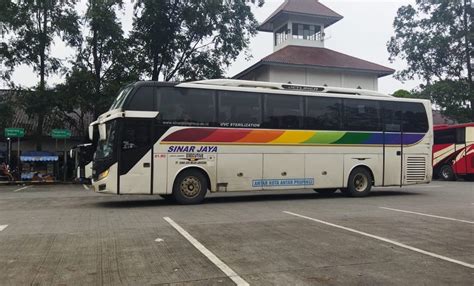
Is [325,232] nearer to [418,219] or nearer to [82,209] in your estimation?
[418,219]

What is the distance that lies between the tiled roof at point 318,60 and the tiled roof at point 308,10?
9.23 feet

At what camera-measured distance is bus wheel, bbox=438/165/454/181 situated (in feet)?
89.8

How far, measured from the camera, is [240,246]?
23.7ft

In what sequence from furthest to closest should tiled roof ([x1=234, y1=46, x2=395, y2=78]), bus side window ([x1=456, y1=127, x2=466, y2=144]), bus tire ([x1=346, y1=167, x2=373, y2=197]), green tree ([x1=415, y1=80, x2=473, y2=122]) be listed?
1. tiled roof ([x1=234, y1=46, x2=395, y2=78])
2. green tree ([x1=415, y1=80, x2=473, y2=122])
3. bus side window ([x1=456, y1=127, x2=466, y2=144])
4. bus tire ([x1=346, y1=167, x2=373, y2=197])

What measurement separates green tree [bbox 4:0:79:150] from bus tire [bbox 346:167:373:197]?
20800 mm

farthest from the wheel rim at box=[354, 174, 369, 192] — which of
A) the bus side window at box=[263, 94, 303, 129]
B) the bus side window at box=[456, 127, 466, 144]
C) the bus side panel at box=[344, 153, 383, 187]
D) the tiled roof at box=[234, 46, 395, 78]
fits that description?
the tiled roof at box=[234, 46, 395, 78]

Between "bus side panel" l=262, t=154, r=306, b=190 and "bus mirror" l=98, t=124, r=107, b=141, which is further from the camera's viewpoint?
"bus side panel" l=262, t=154, r=306, b=190

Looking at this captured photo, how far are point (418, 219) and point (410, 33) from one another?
109ft

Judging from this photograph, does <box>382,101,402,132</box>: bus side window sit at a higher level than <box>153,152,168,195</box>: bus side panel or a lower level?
higher

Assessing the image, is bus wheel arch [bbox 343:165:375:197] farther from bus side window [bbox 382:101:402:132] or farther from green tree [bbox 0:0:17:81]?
green tree [bbox 0:0:17:81]

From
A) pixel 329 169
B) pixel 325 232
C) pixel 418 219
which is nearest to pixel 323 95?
pixel 329 169

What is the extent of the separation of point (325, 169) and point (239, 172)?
315 cm

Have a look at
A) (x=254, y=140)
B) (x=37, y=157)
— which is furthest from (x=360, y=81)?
(x=254, y=140)

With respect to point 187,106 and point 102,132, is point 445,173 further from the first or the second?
point 102,132
